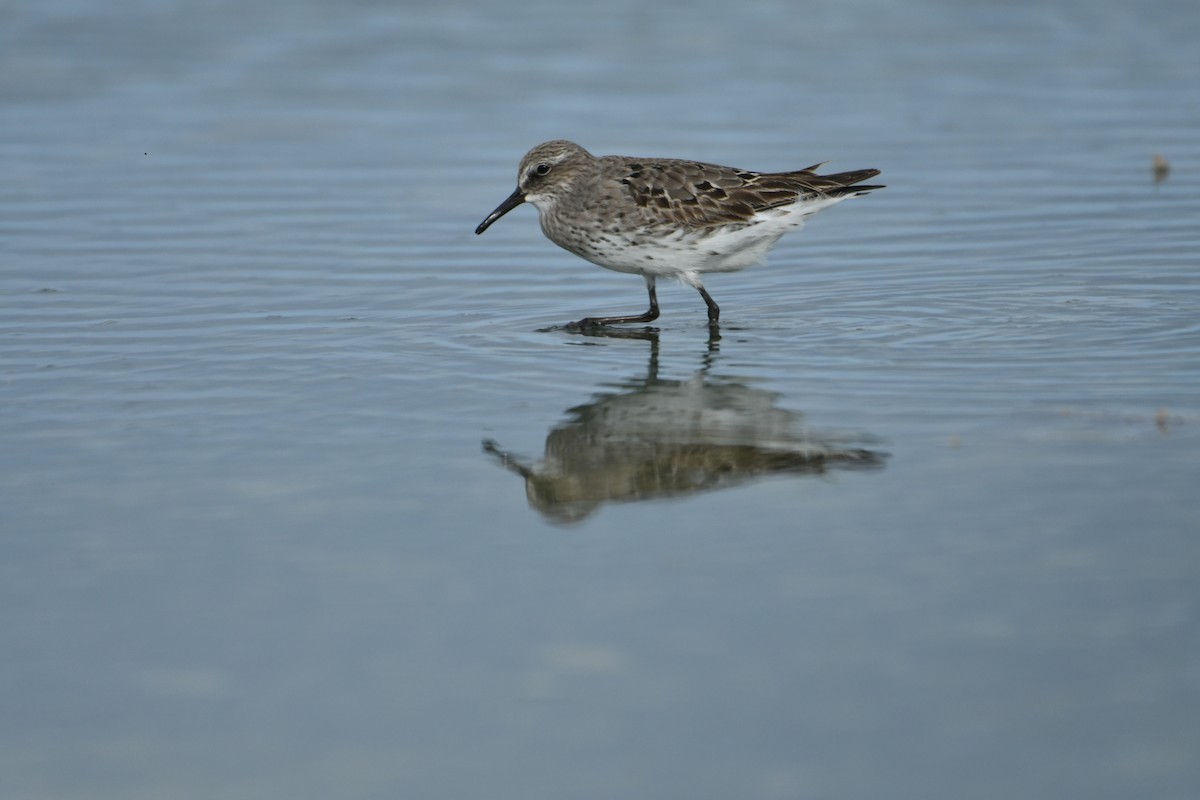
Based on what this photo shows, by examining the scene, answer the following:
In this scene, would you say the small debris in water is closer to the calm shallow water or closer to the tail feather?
the calm shallow water

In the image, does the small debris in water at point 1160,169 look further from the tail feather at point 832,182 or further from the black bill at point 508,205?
the black bill at point 508,205

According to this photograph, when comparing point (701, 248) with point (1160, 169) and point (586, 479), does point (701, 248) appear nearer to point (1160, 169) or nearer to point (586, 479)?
point (586, 479)

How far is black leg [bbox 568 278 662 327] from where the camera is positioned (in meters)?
9.54

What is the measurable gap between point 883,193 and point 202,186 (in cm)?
543

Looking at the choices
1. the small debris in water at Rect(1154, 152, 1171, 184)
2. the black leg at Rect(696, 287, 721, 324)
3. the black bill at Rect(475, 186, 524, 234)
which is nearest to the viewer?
the black leg at Rect(696, 287, 721, 324)

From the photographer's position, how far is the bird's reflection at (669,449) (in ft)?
21.2

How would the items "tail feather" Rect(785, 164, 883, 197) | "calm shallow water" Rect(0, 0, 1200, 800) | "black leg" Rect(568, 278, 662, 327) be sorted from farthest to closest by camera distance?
1. "tail feather" Rect(785, 164, 883, 197)
2. "black leg" Rect(568, 278, 662, 327)
3. "calm shallow water" Rect(0, 0, 1200, 800)

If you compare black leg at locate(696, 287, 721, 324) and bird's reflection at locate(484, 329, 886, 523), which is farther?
black leg at locate(696, 287, 721, 324)

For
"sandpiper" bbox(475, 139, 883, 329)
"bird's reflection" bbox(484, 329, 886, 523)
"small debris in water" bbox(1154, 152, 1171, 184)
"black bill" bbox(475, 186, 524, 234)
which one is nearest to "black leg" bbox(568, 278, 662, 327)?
"sandpiper" bbox(475, 139, 883, 329)

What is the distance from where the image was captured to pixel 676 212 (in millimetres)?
9773

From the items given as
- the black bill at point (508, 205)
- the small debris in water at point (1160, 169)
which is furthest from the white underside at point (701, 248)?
the small debris in water at point (1160, 169)

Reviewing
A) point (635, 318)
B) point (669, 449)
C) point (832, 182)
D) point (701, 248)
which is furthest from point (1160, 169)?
point (669, 449)

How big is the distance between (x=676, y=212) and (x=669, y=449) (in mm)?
3122

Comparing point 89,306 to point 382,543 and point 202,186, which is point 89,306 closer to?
point 202,186
